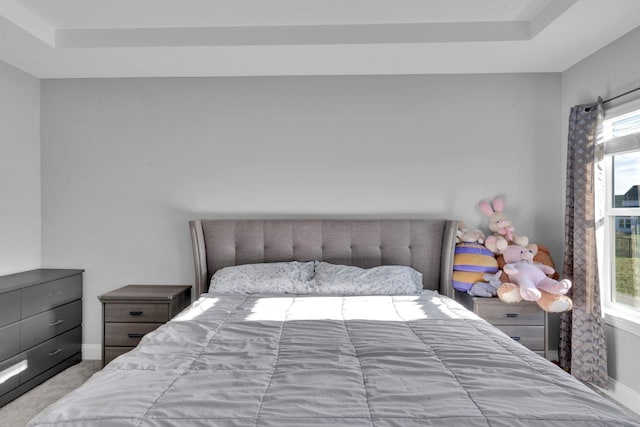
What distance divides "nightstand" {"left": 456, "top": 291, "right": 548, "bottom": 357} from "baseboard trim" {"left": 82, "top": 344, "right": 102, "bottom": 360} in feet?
10.1

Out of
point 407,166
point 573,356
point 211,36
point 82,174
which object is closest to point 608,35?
point 407,166

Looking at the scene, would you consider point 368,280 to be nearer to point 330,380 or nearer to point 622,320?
point 330,380

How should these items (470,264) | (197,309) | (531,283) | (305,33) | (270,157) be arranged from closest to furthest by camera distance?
(197,309)
(305,33)
(531,283)
(470,264)
(270,157)

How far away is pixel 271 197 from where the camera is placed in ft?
11.5

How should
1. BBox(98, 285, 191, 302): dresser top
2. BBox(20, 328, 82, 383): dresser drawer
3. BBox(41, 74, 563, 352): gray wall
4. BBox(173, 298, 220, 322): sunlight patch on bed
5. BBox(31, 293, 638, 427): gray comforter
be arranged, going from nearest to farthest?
BBox(31, 293, 638, 427): gray comforter → BBox(173, 298, 220, 322): sunlight patch on bed → BBox(20, 328, 82, 383): dresser drawer → BBox(98, 285, 191, 302): dresser top → BBox(41, 74, 563, 352): gray wall

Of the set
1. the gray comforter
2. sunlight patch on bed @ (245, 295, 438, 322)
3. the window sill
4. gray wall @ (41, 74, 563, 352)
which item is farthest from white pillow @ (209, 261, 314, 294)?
the window sill

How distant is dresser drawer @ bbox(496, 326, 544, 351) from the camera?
9.91ft

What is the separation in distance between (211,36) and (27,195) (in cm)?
204

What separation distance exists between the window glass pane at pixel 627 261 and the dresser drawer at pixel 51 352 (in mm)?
4123

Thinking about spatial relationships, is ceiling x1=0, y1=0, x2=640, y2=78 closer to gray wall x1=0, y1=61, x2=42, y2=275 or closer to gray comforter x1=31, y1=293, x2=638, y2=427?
gray wall x1=0, y1=61, x2=42, y2=275

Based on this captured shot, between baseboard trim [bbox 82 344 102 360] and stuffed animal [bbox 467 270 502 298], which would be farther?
baseboard trim [bbox 82 344 102 360]

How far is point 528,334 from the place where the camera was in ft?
9.95

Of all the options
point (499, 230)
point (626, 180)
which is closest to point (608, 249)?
point (626, 180)

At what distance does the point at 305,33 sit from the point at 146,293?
220 centimetres
